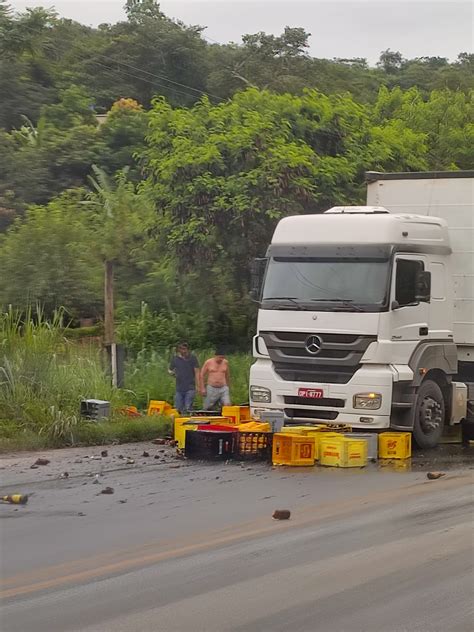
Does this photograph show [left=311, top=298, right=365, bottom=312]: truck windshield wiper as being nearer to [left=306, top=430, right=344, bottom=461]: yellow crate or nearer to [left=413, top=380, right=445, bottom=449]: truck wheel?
[left=413, top=380, right=445, bottom=449]: truck wheel

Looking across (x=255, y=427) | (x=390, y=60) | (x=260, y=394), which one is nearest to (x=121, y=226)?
(x=260, y=394)

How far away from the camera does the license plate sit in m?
15.4

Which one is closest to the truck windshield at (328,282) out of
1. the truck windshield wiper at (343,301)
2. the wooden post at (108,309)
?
the truck windshield wiper at (343,301)

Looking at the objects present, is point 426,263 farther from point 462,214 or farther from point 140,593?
point 140,593

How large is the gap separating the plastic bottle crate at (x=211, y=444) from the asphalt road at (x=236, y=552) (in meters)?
1.17

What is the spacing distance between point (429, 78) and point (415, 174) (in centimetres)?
5611

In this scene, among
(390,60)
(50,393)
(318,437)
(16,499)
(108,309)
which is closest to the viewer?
(16,499)

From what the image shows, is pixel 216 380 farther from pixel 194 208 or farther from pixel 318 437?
pixel 194 208

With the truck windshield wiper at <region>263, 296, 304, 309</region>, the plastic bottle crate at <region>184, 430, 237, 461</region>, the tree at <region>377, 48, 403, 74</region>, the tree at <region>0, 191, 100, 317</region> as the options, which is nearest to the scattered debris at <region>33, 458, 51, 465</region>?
the plastic bottle crate at <region>184, 430, 237, 461</region>

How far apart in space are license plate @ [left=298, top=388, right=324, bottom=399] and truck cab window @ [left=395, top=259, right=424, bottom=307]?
1.65 m

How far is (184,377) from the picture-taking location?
753 inches

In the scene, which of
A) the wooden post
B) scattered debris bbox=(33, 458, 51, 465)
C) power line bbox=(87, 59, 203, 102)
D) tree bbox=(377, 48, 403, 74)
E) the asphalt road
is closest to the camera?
the asphalt road

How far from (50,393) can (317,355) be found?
Result: 4043 mm

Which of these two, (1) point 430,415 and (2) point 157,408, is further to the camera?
(2) point 157,408
